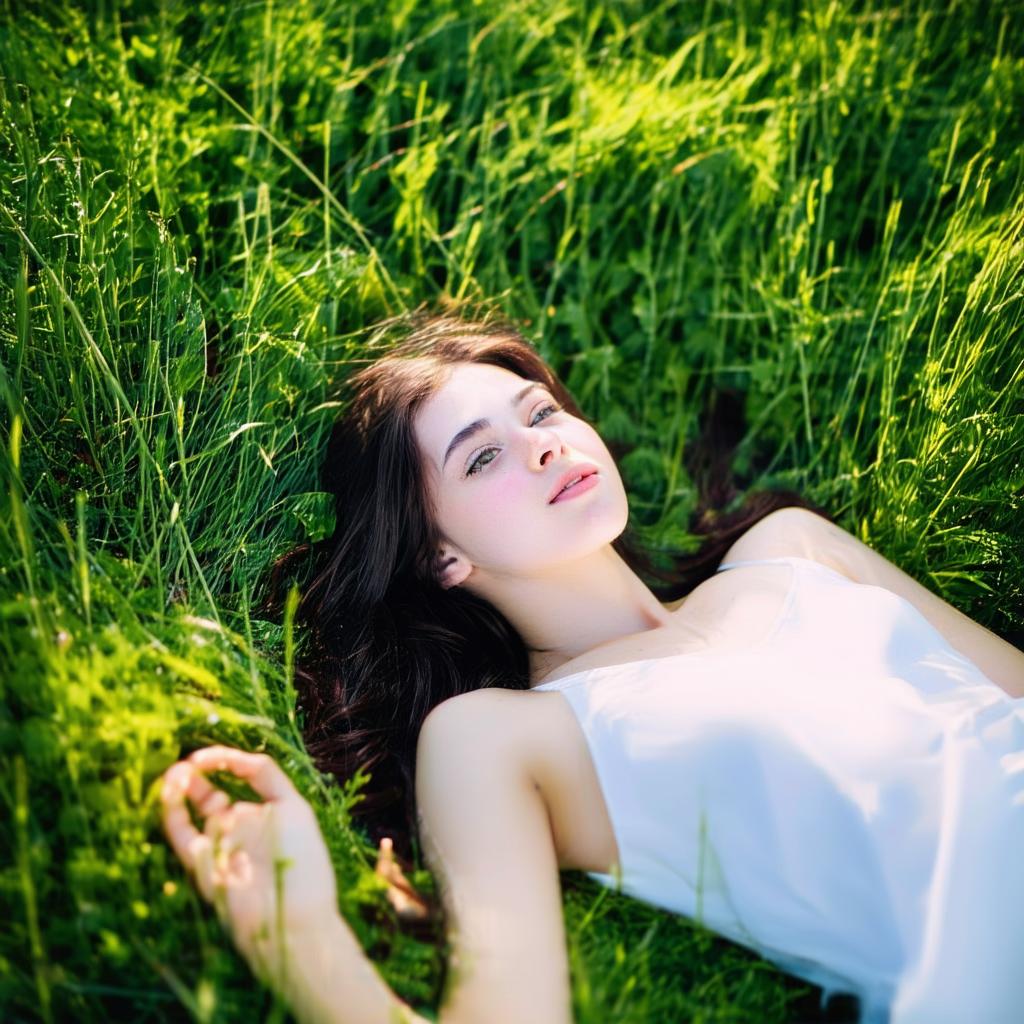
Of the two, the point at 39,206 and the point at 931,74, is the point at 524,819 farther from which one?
the point at 931,74

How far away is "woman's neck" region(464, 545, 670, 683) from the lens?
2.70 metres

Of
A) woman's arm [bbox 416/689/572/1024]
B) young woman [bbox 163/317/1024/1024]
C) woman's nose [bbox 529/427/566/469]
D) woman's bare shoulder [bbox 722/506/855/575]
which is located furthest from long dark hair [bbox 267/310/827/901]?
woman's bare shoulder [bbox 722/506/855/575]

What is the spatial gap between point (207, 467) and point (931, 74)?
3255 millimetres

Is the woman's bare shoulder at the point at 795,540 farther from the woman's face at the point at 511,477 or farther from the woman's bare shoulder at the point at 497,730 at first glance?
the woman's bare shoulder at the point at 497,730

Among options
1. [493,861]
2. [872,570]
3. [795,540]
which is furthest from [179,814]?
[872,570]

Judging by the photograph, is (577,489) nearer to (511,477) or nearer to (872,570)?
(511,477)

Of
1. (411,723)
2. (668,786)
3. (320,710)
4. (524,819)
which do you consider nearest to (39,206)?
(320,710)

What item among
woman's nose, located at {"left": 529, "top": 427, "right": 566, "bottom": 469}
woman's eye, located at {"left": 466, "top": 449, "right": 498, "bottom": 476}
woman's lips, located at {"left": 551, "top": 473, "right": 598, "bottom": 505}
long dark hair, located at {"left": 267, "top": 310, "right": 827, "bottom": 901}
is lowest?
long dark hair, located at {"left": 267, "top": 310, "right": 827, "bottom": 901}

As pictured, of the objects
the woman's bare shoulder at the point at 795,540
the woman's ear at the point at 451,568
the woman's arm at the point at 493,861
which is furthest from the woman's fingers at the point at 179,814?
the woman's bare shoulder at the point at 795,540

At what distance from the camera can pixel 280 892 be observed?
1.70 m

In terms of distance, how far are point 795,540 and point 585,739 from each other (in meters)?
1.08

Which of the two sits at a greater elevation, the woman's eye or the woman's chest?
the woman's eye

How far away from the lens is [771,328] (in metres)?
3.54

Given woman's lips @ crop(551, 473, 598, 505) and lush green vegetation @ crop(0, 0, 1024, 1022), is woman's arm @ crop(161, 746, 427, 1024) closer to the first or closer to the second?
lush green vegetation @ crop(0, 0, 1024, 1022)
